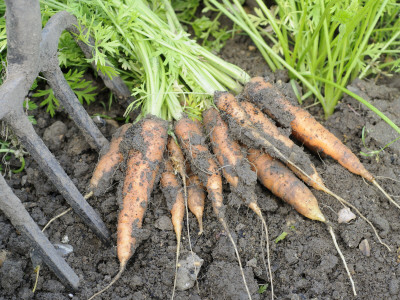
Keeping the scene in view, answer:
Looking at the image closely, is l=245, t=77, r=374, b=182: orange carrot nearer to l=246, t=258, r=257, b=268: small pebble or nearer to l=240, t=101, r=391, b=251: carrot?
l=240, t=101, r=391, b=251: carrot

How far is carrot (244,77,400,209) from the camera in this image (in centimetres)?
237

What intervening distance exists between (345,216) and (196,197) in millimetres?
778

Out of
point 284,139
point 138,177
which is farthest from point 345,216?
point 138,177

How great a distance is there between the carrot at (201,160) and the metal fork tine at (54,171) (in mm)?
575

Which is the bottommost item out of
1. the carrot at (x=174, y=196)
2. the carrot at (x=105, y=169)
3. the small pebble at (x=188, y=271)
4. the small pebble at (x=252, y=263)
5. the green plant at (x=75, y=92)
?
the small pebble at (x=252, y=263)

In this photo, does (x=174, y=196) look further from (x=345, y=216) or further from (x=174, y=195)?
(x=345, y=216)

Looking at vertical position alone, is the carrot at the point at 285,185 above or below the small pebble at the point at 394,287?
above

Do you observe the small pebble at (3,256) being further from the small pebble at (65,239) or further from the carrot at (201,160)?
the carrot at (201,160)

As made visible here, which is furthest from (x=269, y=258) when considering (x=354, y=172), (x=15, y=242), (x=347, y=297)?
(x=15, y=242)

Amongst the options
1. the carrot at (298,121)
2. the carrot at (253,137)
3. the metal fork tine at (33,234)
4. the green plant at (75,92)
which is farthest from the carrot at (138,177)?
the carrot at (298,121)

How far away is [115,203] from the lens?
7.47 ft

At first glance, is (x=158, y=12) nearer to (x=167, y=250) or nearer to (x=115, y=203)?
(x=115, y=203)

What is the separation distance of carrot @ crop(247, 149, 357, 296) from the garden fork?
35.1 inches

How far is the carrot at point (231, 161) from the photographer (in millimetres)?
2182
